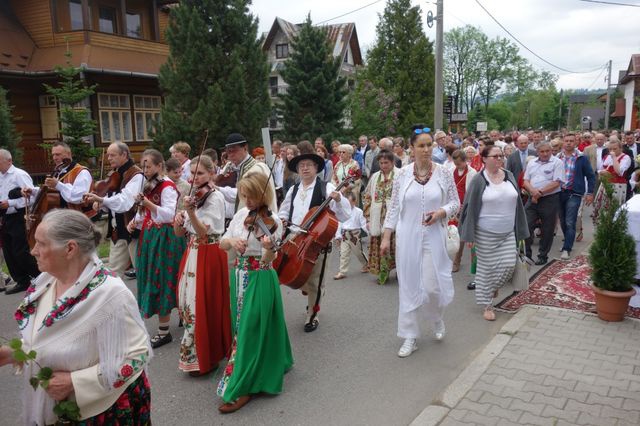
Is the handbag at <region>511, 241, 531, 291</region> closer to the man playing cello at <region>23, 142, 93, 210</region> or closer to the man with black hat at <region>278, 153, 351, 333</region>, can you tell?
the man with black hat at <region>278, 153, 351, 333</region>

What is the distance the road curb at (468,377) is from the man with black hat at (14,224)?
6.12m

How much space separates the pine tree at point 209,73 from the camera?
1606cm

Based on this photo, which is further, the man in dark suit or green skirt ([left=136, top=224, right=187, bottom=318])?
the man in dark suit

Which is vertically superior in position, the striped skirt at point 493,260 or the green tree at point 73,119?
the green tree at point 73,119

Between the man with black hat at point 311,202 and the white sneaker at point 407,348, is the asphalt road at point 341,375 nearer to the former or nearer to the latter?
the white sneaker at point 407,348

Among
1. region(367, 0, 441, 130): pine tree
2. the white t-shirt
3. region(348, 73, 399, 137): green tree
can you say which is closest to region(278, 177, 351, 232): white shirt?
the white t-shirt

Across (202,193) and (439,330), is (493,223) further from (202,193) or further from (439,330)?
(202,193)

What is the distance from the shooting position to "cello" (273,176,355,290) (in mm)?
4859

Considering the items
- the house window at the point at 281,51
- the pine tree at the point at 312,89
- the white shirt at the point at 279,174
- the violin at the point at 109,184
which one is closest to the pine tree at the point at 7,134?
the white shirt at the point at 279,174

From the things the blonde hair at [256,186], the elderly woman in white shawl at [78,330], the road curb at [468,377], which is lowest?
the road curb at [468,377]

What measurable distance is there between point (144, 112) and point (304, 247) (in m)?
18.8

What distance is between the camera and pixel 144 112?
853 inches

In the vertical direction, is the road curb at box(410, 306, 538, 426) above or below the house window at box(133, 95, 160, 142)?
below

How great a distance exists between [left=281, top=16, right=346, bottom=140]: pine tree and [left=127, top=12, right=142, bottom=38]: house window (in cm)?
659
